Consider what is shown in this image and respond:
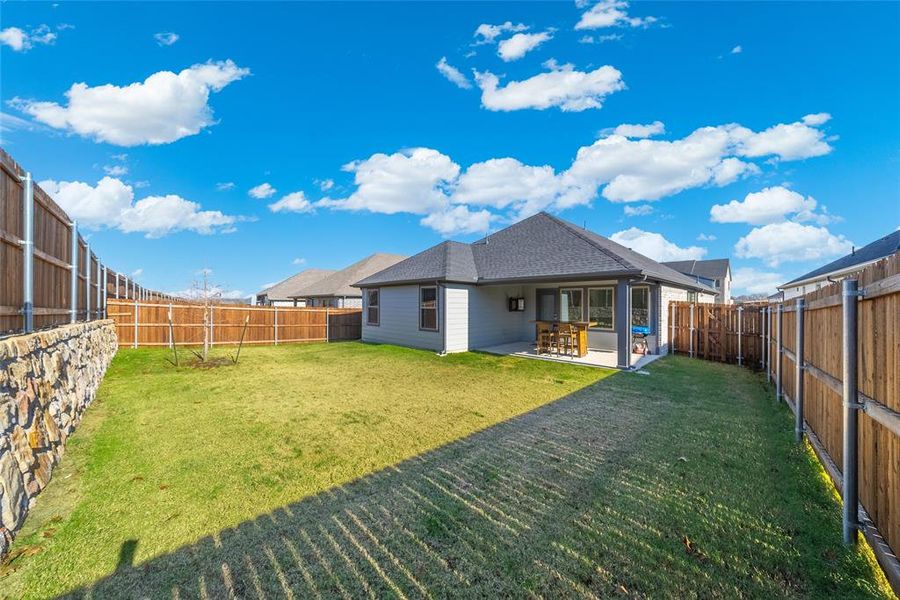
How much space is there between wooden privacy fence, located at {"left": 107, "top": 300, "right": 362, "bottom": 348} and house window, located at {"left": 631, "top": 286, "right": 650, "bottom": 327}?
469 inches

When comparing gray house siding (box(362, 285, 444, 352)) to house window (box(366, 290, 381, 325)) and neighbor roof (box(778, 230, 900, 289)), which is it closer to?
house window (box(366, 290, 381, 325))

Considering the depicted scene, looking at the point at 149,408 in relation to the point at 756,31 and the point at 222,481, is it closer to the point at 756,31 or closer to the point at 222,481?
the point at 222,481

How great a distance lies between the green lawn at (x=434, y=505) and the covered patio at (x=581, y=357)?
3642 millimetres

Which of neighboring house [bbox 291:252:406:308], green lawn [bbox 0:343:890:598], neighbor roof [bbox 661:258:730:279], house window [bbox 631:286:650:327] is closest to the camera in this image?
green lawn [bbox 0:343:890:598]

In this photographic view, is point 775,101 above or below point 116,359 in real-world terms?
above

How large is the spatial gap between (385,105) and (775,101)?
13204 millimetres

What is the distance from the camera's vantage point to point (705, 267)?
41.4m

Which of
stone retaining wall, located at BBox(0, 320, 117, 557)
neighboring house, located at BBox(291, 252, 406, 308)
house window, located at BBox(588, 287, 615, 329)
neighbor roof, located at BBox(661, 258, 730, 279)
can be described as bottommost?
stone retaining wall, located at BBox(0, 320, 117, 557)

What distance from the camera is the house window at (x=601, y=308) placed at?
11.8 metres

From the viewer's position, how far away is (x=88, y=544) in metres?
2.44

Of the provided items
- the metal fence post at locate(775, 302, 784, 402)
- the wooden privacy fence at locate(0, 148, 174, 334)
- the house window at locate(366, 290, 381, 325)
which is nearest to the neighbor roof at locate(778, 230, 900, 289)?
the metal fence post at locate(775, 302, 784, 402)

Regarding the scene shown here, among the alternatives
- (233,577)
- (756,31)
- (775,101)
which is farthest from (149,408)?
(775,101)

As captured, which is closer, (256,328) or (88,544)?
(88,544)

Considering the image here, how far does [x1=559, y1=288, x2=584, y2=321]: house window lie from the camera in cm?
1243
